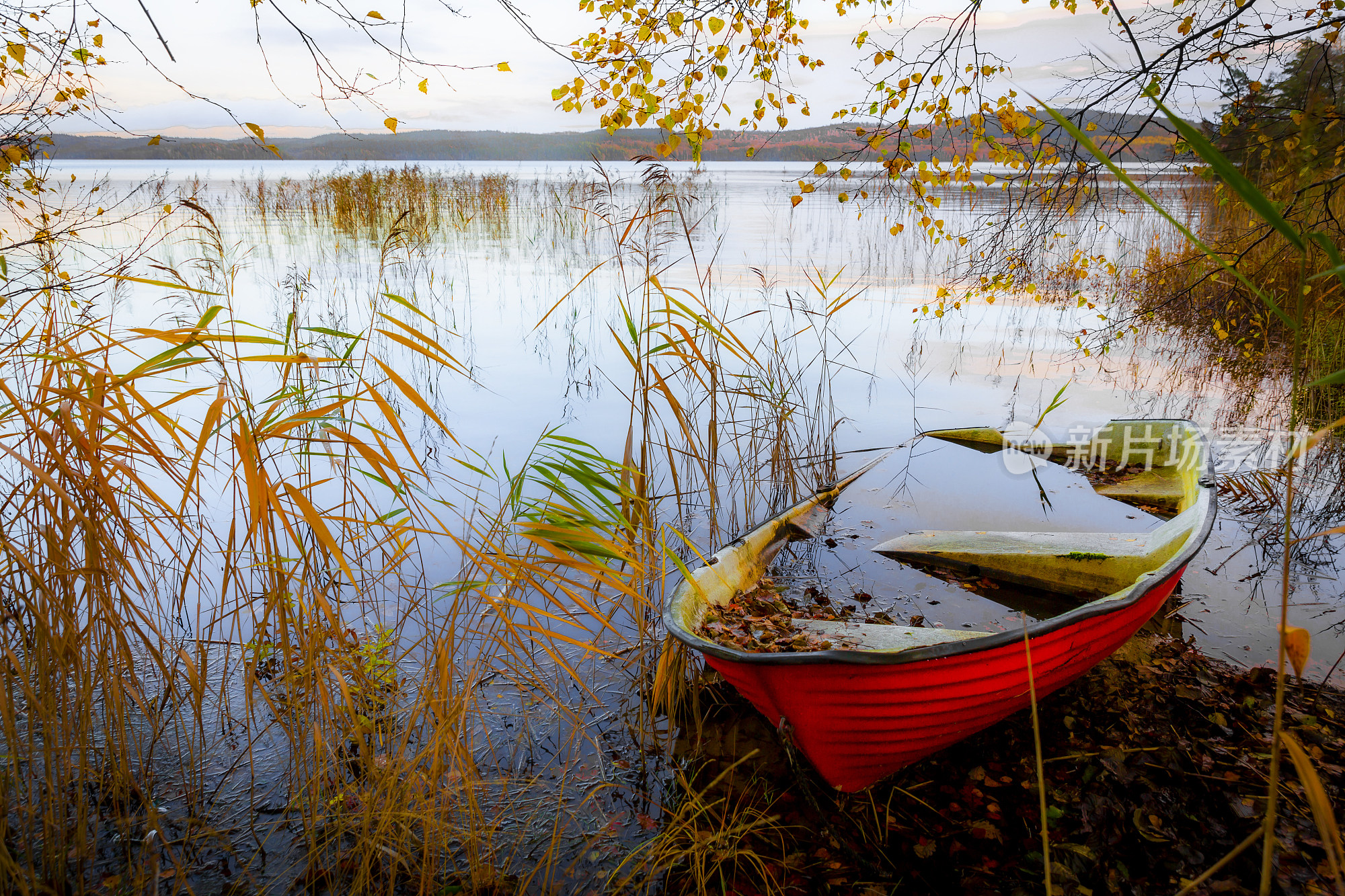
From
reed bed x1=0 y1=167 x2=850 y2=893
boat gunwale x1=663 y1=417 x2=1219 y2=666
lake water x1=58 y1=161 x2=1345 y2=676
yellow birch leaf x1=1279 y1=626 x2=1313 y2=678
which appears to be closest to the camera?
yellow birch leaf x1=1279 y1=626 x2=1313 y2=678

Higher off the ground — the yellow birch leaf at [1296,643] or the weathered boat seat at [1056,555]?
the yellow birch leaf at [1296,643]

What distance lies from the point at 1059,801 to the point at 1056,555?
52.6 inches

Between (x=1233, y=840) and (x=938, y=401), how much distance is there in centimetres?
494

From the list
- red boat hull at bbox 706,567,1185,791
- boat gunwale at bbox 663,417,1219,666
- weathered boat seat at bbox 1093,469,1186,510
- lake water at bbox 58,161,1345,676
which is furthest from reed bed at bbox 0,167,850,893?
weathered boat seat at bbox 1093,469,1186,510

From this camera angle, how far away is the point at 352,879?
2213 millimetres

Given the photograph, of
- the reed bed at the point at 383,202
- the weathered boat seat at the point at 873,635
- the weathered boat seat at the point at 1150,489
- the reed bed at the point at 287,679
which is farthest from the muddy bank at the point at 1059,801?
the reed bed at the point at 383,202

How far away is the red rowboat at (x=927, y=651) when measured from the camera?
2293mm

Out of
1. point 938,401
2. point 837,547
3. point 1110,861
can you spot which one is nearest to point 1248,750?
point 1110,861

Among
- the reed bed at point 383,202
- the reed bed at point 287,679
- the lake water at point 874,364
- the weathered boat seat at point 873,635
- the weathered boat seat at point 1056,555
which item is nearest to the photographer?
the reed bed at point 287,679

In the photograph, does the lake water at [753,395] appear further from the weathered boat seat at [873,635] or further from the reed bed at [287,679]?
the weathered boat seat at [873,635]

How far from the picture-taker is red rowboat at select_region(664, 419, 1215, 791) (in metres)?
2.29

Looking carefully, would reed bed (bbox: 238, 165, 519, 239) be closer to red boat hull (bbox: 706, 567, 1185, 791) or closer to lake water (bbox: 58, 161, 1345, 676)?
lake water (bbox: 58, 161, 1345, 676)

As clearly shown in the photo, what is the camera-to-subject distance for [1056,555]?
3.59 m

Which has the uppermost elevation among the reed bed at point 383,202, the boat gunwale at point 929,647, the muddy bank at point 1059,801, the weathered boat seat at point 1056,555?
the reed bed at point 383,202
